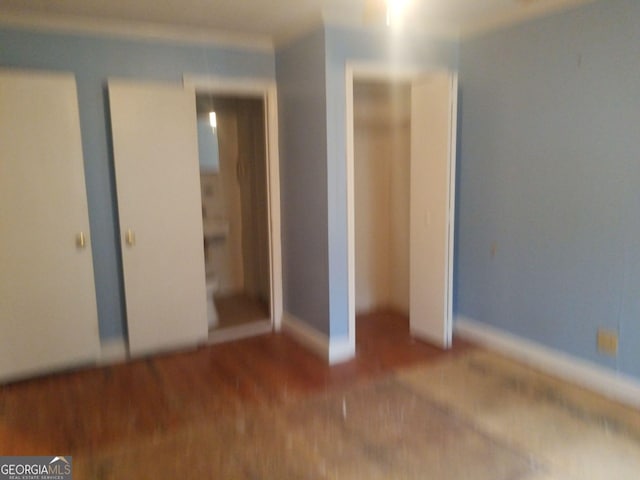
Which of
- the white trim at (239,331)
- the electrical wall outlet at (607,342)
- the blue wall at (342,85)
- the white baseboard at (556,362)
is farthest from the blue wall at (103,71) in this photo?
the electrical wall outlet at (607,342)

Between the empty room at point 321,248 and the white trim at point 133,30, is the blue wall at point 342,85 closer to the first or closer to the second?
A: the empty room at point 321,248

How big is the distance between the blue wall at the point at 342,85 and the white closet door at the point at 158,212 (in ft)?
3.42

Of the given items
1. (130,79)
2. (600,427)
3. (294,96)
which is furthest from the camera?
(294,96)

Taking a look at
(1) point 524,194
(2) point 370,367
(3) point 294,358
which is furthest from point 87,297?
(1) point 524,194

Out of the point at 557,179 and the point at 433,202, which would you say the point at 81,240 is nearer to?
the point at 433,202

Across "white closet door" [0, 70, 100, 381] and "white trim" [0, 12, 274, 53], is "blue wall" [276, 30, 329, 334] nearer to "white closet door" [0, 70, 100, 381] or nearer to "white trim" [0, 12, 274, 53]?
"white trim" [0, 12, 274, 53]

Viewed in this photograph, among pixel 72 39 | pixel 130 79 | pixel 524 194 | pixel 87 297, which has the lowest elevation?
pixel 87 297

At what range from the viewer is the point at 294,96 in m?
3.65

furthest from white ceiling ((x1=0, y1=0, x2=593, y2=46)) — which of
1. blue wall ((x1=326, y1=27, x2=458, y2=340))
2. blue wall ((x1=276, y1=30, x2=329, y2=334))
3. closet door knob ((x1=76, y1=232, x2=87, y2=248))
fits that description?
closet door knob ((x1=76, y1=232, x2=87, y2=248))

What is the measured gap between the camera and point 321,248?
353cm

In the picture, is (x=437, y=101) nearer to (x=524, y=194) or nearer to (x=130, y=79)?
(x=524, y=194)

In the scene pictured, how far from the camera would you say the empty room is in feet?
8.45

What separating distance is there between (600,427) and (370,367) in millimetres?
1418

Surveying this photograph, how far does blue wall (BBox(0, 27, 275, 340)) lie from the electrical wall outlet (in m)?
3.10
